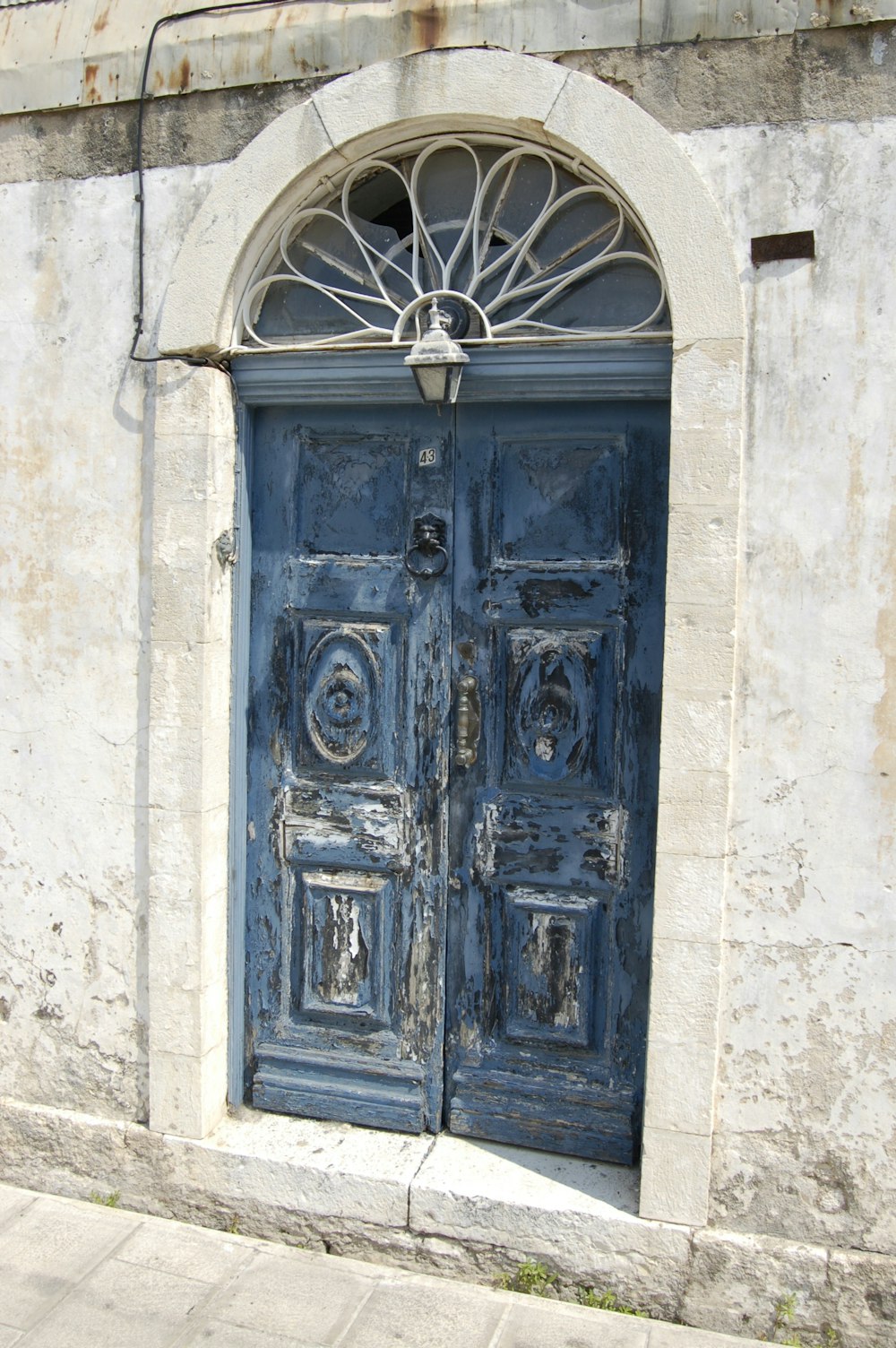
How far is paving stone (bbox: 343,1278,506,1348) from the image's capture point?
320 cm

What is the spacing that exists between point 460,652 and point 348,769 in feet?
1.84

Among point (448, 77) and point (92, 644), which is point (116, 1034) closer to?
point (92, 644)

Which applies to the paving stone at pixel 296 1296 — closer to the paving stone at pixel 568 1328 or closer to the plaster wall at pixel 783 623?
the paving stone at pixel 568 1328

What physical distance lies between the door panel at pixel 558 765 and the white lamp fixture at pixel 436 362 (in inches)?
7.7

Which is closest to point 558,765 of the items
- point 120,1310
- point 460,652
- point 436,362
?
point 460,652

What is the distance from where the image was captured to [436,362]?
11.0ft

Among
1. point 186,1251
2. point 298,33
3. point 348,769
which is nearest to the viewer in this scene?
point 298,33

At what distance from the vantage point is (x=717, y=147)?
3162 millimetres

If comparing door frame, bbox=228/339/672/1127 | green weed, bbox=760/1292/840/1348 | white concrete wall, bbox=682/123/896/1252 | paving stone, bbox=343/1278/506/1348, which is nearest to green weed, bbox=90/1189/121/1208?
door frame, bbox=228/339/672/1127

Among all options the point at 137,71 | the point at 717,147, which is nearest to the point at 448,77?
the point at 717,147

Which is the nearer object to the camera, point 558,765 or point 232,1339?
point 232,1339

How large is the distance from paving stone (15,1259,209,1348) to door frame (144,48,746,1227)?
464 mm

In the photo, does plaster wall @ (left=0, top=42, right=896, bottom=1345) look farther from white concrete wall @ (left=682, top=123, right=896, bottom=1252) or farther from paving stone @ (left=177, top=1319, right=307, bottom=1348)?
paving stone @ (left=177, top=1319, right=307, bottom=1348)

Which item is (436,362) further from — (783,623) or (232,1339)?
(232,1339)
